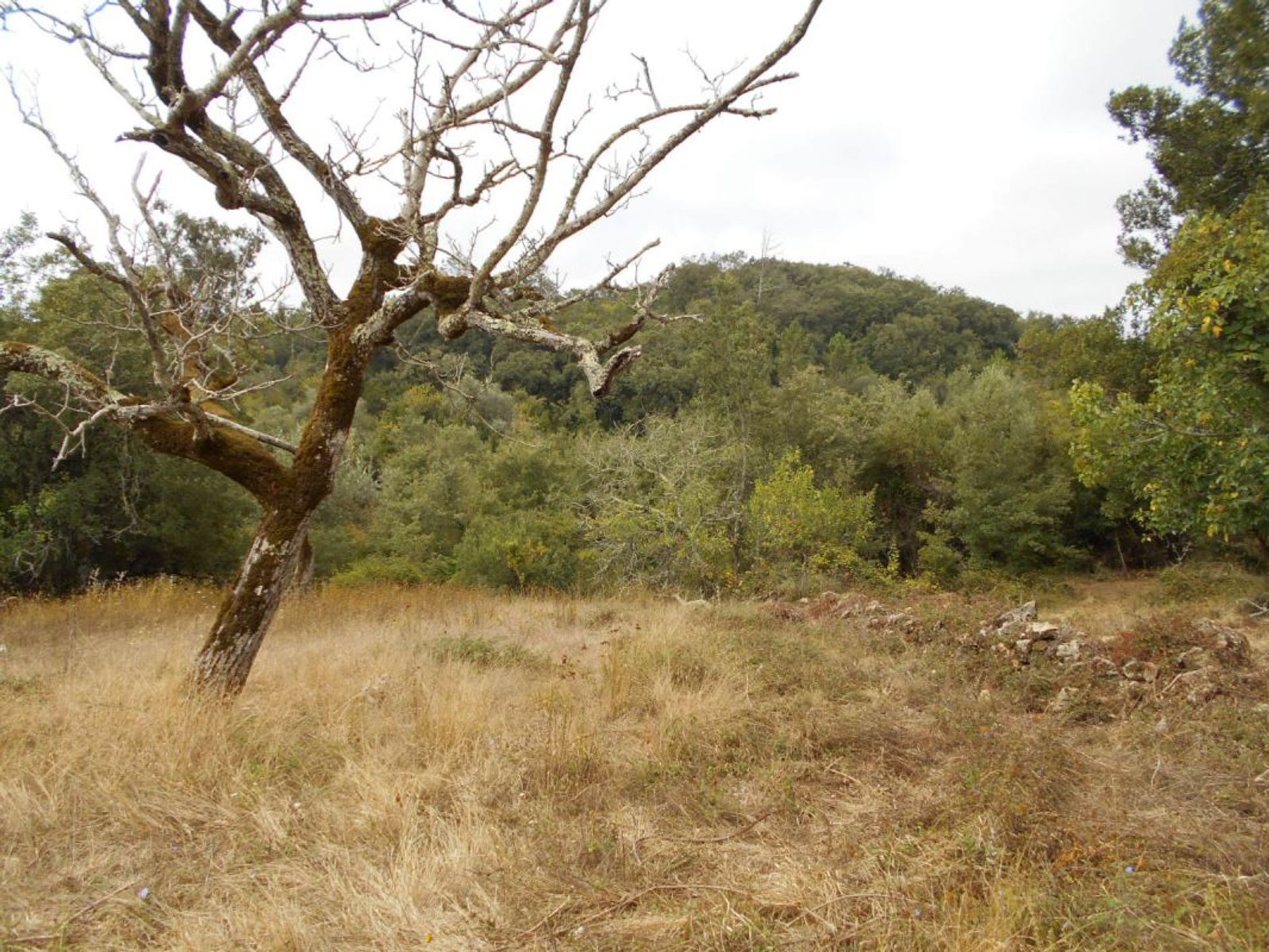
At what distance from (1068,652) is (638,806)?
412 cm

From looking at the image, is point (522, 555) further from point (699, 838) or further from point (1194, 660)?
point (699, 838)

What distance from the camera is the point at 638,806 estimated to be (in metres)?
3.28

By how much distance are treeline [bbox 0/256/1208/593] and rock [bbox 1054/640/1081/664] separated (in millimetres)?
3958

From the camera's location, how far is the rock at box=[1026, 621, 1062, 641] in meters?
5.95

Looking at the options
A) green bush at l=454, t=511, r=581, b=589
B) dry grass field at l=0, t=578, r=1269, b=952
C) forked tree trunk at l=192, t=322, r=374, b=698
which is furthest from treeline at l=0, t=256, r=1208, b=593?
dry grass field at l=0, t=578, r=1269, b=952

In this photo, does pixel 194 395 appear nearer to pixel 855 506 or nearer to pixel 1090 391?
pixel 1090 391

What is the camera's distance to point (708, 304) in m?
18.7

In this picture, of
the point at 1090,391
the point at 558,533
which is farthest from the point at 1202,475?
the point at 558,533

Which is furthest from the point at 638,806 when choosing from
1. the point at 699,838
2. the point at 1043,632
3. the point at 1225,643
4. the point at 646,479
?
the point at 646,479

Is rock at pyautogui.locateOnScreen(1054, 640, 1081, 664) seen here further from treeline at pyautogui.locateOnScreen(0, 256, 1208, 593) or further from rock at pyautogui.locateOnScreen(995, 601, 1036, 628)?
treeline at pyautogui.locateOnScreen(0, 256, 1208, 593)

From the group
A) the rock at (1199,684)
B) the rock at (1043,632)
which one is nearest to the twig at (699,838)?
the rock at (1199,684)

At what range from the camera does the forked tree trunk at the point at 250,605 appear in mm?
4266

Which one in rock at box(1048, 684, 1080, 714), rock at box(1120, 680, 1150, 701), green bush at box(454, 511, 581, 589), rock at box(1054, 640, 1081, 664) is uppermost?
rock at box(1054, 640, 1081, 664)

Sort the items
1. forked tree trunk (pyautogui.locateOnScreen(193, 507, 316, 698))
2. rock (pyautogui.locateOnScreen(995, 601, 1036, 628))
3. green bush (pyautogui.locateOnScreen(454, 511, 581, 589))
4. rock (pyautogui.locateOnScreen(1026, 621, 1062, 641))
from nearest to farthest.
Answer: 1. forked tree trunk (pyautogui.locateOnScreen(193, 507, 316, 698))
2. rock (pyautogui.locateOnScreen(1026, 621, 1062, 641))
3. rock (pyautogui.locateOnScreen(995, 601, 1036, 628))
4. green bush (pyautogui.locateOnScreen(454, 511, 581, 589))
